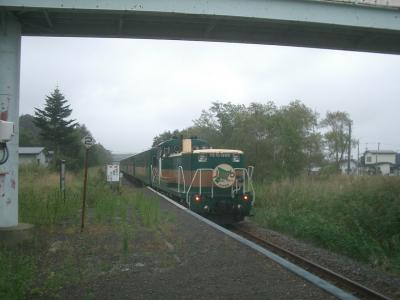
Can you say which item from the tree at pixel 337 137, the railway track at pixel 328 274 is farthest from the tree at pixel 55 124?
the railway track at pixel 328 274

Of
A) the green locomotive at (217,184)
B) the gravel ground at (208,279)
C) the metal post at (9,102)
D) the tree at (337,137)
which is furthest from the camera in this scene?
the tree at (337,137)

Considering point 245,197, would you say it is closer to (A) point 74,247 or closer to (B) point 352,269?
(B) point 352,269

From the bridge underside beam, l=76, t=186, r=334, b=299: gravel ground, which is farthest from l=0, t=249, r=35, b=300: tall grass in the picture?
the bridge underside beam

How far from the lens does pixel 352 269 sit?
385 inches

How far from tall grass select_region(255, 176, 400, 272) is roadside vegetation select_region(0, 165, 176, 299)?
189 inches

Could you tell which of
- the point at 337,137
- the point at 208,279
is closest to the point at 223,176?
the point at 208,279

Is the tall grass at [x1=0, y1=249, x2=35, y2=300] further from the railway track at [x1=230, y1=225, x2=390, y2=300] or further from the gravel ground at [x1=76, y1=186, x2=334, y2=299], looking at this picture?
the railway track at [x1=230, y1=225, x2=390, y2=300]

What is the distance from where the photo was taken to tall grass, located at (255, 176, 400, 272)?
1257 centimetres

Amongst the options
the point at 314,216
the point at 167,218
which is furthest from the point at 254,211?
the point at 167,218

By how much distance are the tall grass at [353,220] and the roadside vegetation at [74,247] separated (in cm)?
480

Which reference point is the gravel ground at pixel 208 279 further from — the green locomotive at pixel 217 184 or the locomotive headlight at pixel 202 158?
the locomotive headlight at pixel 202 158

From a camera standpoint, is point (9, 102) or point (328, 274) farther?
point (9, 102)

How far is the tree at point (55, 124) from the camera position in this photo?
64.9 metres

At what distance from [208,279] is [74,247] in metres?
3.80
